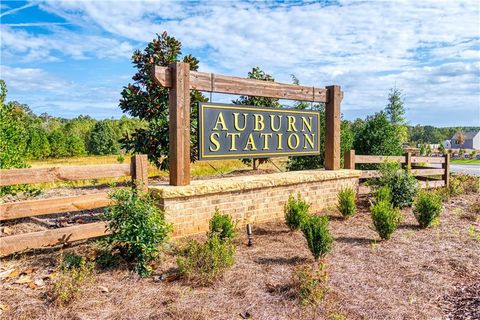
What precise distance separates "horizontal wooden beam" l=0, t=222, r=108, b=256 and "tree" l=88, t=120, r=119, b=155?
→ 3539 centimetres

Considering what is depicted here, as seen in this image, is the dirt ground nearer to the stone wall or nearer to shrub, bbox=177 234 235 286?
shrub, bbox=177 234 235 286

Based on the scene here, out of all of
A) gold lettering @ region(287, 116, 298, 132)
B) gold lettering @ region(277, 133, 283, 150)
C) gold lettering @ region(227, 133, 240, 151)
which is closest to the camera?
gold lettering @ region(227, 133, 240, 151)

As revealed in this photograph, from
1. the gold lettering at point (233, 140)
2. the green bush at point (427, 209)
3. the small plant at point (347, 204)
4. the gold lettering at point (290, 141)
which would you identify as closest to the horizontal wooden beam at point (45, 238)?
the gold lettering at point (233, 140)

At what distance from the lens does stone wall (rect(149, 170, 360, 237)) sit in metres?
6.03

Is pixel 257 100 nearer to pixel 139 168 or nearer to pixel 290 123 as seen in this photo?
pixel 290 123

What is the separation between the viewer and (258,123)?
7.55 metres

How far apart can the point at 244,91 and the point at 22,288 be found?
15.9 feet

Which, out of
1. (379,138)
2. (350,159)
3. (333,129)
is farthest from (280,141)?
(379,138)

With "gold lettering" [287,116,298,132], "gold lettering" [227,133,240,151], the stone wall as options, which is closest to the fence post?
the stone wall

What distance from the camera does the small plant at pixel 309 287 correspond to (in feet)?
12.0

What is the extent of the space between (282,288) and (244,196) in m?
3.07

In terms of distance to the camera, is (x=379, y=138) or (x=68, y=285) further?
(x=379, y=138)

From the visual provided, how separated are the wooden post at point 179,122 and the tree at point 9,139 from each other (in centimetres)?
258

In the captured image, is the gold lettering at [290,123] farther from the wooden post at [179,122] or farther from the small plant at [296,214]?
the wooden post at [179,122]
